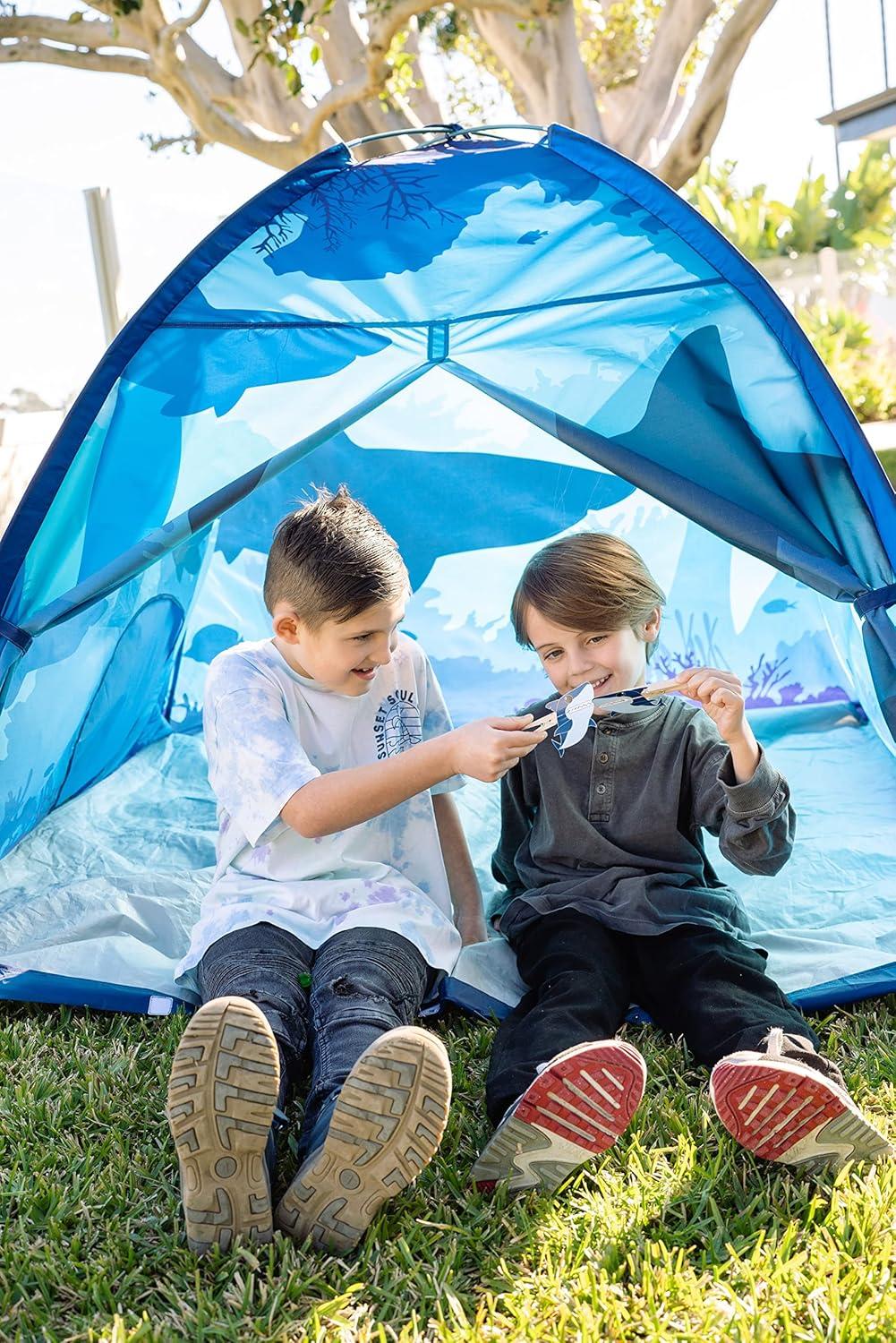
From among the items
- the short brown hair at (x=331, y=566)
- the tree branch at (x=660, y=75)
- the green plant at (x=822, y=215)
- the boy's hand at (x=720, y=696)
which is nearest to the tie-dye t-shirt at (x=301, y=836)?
the short brown hair at (x=331, y=566)

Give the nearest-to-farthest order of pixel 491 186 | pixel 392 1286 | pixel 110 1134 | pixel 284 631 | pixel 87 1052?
1. pixel 392 1286
2. pixel 110 1134
3. pixel 87 1052
4. pixel 284 631
5. pixel 491 186

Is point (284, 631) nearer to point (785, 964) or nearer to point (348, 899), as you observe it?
point (348, 899)

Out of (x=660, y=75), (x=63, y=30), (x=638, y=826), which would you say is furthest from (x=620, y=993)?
(x=660, y=75)

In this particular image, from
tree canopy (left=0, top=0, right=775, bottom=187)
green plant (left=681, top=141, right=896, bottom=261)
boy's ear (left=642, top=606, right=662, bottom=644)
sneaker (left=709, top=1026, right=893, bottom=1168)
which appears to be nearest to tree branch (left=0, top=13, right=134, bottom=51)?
tree canopy (left=0, top=0, right=775, bottom=187)

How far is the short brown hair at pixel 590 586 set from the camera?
1.85 m

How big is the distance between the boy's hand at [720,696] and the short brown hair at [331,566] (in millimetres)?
426

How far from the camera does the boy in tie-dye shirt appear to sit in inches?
47.2

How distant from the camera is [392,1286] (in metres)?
1.18

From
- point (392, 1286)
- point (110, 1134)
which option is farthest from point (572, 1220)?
point (110, 1134)

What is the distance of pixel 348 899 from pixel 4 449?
4.48 metres

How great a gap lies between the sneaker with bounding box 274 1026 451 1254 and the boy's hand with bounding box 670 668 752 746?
607mm

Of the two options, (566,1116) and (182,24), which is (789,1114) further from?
(182,24)

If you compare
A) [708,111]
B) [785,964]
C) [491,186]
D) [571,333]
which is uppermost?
[708,111]

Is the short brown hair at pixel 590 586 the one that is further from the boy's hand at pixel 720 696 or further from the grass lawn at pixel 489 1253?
the grass lawn at pixel 489 1253
